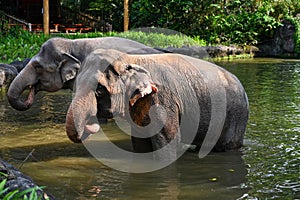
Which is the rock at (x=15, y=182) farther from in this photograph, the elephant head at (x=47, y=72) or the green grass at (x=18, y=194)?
the elephant head at (x=47, y=72)

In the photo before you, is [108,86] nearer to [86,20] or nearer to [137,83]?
[137,83]

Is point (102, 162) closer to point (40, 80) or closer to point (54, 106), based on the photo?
point (40, 80)

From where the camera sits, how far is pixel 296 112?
30.0 ft

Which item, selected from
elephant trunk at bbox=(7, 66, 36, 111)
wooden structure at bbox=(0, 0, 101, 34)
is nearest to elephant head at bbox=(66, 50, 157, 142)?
elephant trunk at bbox=(7, 66, 36, 111)

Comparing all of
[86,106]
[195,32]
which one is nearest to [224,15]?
[195,32]

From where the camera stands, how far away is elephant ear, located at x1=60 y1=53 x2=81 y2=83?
680 centimetres

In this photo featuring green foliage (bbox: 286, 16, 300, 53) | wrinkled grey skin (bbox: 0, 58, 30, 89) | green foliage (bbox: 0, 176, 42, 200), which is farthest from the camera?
green foliage (bbox: 286, 16, 300, 53)

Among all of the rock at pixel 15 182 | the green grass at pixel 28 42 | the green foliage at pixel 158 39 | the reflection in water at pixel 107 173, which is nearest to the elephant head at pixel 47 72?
the reflection in water at pixel 107 173

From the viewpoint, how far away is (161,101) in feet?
19.5

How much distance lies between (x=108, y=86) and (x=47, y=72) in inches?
68.5

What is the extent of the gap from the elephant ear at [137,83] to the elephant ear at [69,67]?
139 centimetres

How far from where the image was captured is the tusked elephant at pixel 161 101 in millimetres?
5348

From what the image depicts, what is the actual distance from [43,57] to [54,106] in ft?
10.9

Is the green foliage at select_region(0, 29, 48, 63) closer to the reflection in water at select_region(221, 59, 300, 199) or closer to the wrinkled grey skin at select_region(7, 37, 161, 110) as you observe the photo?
the reflection in water at select_region(221, 59, 300, 199)
